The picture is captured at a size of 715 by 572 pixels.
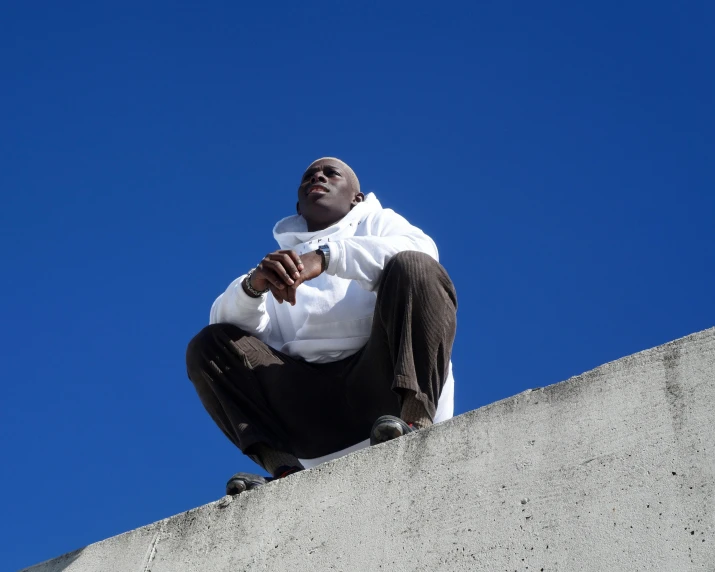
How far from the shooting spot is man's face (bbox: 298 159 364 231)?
5.37 m

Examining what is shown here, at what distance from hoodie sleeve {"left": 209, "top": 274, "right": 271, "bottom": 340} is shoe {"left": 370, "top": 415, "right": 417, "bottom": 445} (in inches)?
38.1

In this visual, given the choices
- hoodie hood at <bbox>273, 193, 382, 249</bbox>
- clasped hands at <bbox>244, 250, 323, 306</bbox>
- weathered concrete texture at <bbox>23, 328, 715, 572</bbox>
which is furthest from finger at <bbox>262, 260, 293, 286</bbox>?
weathered concrete texture at <bbox>23, 328, 715, 572</bbox>

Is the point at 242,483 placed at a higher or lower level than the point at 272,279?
lower

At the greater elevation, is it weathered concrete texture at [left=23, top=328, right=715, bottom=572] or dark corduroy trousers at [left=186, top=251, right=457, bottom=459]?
dark corduroy trousers at [left=186, top=251, right=457, bottom=459]

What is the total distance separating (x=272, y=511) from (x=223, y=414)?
0.90 m

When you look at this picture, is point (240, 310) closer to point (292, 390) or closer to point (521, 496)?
point (292, 390)

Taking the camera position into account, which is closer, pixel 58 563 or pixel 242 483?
pixel 242 483

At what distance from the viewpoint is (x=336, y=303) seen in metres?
4.90

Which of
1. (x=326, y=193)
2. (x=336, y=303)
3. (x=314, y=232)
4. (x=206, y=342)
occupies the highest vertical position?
(x=326, y=193)

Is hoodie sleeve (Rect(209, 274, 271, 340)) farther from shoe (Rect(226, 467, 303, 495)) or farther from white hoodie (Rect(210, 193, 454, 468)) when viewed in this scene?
shoe (Rect(226, 467, 303, 495))

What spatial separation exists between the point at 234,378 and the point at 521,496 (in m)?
1.62

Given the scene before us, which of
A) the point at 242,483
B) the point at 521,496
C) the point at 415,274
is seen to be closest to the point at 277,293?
the point at 415,274

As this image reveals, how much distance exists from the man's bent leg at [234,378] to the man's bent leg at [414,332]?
48 centimetres

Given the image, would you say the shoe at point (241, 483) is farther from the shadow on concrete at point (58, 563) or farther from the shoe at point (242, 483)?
the shadow on concrete at point (58, 563)
